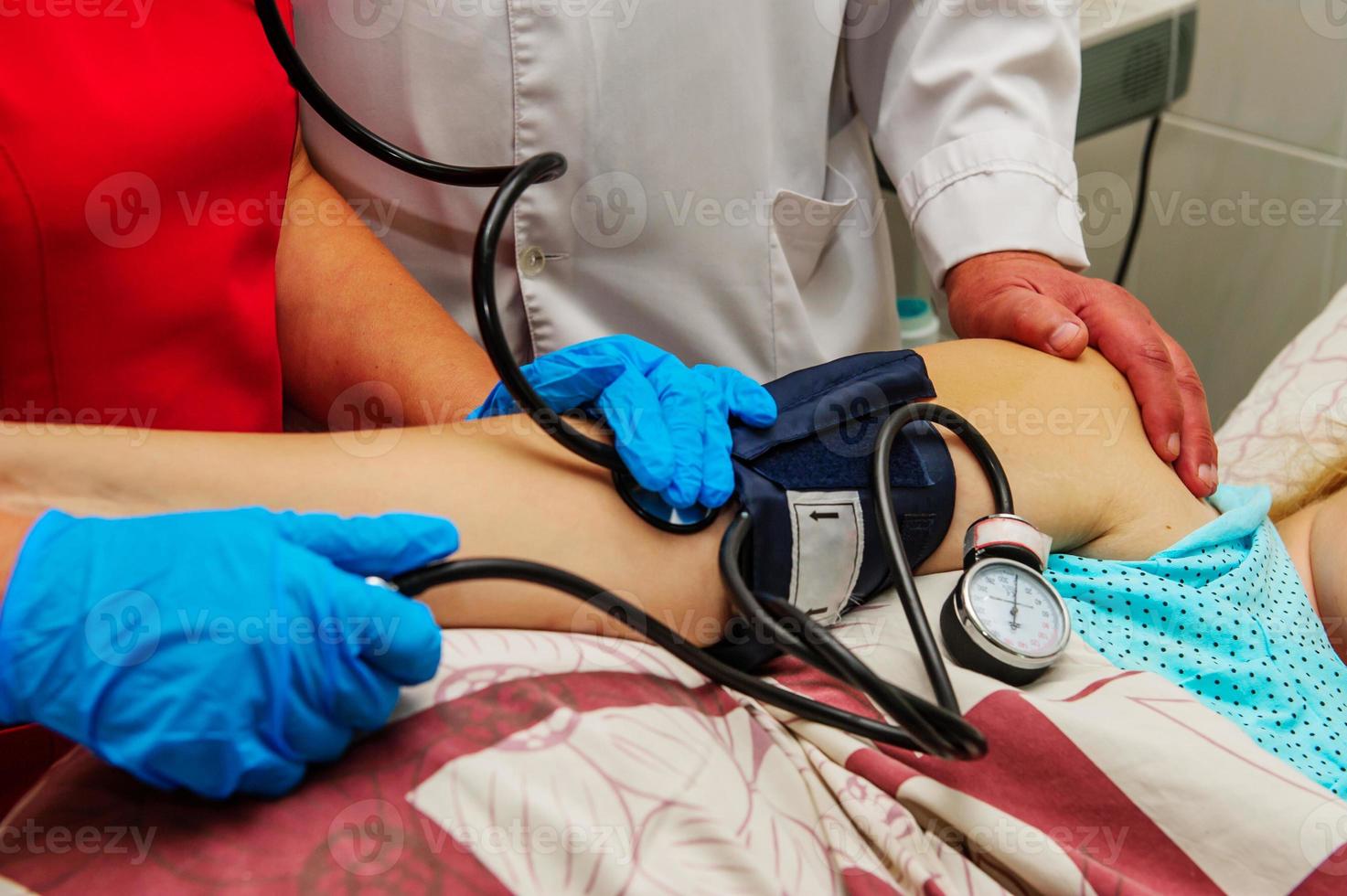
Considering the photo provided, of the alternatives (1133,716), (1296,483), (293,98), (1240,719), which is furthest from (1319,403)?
(293,98)

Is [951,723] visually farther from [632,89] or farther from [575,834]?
[632,89]

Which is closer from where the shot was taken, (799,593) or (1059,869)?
(1059,869)

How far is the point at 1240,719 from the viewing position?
740 millimetres

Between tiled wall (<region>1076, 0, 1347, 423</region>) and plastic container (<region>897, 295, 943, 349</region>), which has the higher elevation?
tiled wall (<region>1076, 0, 1347, 423</region>)

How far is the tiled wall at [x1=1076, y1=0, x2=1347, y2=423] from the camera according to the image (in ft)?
5.25

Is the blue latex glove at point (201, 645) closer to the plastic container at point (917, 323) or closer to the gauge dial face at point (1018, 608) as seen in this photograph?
Result: the gauge dial face at point (1018, 608)

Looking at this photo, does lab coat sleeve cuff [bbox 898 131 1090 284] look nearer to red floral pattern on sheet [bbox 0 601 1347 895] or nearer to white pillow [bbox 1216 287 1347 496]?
white pillow [bbox 1216 287 1347 496]

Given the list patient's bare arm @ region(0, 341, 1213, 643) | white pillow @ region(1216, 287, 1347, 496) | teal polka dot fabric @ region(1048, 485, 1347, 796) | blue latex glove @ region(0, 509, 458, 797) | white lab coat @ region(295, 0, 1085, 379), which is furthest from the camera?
white pillow @ region(1216, 287, 1347, 496)

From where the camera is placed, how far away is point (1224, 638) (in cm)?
77

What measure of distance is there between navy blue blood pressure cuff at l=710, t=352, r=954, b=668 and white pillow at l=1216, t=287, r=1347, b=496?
52cm

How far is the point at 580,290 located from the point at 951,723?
2.05 feet

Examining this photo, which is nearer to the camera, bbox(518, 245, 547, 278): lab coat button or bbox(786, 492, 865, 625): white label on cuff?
bbox(786, 492, 865, 625): white label on cuff

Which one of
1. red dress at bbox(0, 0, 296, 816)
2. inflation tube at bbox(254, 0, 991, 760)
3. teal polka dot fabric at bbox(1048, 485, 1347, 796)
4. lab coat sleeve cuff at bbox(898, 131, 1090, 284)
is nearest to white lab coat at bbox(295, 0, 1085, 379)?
lab coat sleeve cuff at bbox(898, 131, 1090, 284)

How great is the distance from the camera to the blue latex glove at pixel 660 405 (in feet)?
2.16
